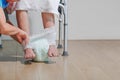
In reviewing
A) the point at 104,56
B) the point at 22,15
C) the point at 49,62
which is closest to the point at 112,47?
the point at 104,56

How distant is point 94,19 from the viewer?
9.79 feet

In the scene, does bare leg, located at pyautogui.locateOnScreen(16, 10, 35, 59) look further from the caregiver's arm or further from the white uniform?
the caregiver's arm

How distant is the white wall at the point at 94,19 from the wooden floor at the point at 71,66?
47 centimetres

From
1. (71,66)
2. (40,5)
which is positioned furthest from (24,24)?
(71,66)

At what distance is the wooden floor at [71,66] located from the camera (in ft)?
5.43

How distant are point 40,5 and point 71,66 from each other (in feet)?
1.66

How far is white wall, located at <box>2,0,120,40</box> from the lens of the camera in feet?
9.70

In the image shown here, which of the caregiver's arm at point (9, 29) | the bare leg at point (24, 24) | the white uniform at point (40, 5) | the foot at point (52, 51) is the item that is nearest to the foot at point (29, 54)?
the bare leg at point (24, 24)

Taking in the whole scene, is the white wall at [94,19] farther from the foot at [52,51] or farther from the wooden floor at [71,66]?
the foot at [52,51]

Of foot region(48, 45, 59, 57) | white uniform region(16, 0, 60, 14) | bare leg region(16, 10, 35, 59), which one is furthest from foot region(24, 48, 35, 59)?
white uniform region(16, 0, 60, 14)

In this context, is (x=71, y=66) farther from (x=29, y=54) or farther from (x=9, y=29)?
(x=9, y=29)

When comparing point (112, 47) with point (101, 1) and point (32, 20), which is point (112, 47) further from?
point (32, 20)

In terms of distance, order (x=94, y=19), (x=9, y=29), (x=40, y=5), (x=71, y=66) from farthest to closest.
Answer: (x=94, y=19) → (x=40, y=5) → (x=71, y=66) → (x=9, y=29)

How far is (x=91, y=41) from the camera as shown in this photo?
9.50ft
